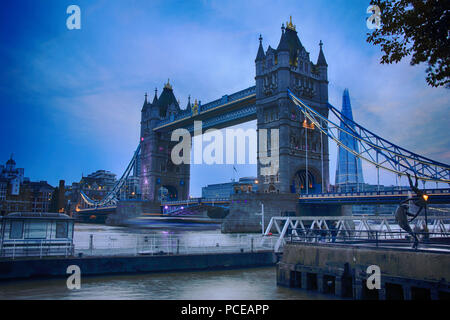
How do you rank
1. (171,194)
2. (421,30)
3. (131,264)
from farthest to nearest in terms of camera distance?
1. (171,194)
2. (131,264)
3. (421,30)

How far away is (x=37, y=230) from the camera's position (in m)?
21.1

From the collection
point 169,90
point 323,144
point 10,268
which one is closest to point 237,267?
point 10,268

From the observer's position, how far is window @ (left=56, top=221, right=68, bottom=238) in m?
21.8

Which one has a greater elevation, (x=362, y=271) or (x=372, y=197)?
(x=372, y=197)

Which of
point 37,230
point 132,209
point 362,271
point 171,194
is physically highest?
point 171,194

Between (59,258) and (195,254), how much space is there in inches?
305

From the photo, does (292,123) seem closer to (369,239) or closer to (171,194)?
(369,239)

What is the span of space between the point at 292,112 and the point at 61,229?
160ft

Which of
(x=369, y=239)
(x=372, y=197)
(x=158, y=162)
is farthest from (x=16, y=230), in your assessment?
(x=158, y=162)

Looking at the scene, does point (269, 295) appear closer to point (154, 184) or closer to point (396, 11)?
point (396, 11)

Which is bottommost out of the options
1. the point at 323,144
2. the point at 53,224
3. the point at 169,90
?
the point at 53,224

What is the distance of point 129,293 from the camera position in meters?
17.7

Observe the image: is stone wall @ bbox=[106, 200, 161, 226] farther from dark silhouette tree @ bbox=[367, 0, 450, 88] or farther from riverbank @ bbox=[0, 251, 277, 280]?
dark silhouette tree @ bbox=[367, 0, 450, 88]

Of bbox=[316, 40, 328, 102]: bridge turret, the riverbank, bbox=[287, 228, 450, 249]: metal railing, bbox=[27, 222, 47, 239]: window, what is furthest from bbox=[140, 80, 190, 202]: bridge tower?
bbox=[287, 228, 450, 249]: metal railing
